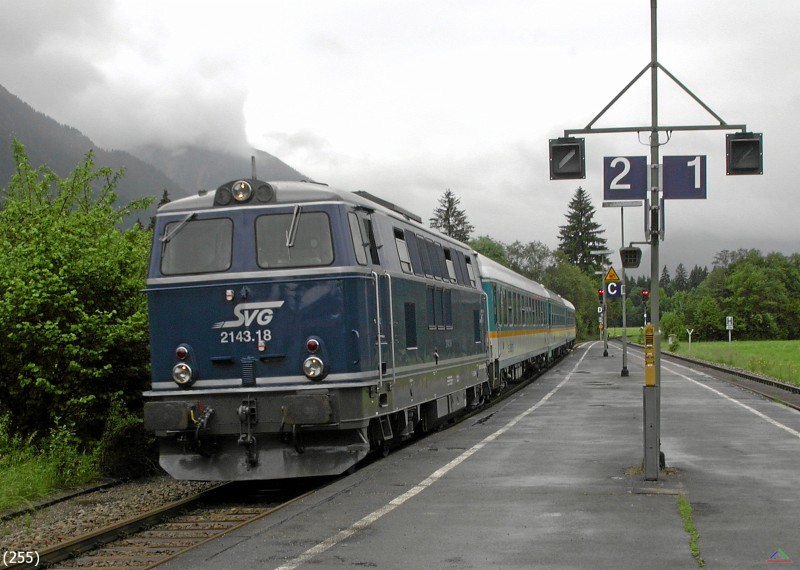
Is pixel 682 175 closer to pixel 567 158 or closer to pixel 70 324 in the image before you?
pixel 567 158

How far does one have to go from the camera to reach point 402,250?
1338 cm

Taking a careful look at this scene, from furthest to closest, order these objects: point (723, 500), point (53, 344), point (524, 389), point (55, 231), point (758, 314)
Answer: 1. point (758, 314)
2. point (524, 389)
3. point (55, 231)
4. point (53, 344)
5. point (723, 500)

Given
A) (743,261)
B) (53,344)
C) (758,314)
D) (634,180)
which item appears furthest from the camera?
(743,261)

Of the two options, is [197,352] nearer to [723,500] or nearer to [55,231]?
[55,231]

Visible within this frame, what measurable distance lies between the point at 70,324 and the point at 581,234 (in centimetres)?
12904

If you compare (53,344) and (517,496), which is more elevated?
(53,344)

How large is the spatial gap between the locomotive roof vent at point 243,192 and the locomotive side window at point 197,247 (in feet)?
0.82

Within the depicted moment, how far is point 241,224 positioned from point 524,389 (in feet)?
60.3

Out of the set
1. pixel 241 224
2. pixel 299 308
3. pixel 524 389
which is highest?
pixel 241 224

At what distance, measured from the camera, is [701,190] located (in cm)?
1155

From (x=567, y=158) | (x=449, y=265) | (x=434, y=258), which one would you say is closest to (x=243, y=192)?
(x=567, y=158)

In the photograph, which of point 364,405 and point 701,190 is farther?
point 701,190

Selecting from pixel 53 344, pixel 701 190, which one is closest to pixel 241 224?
pixel 53 344

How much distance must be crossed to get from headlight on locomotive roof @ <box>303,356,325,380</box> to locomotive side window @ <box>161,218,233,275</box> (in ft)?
4.77
